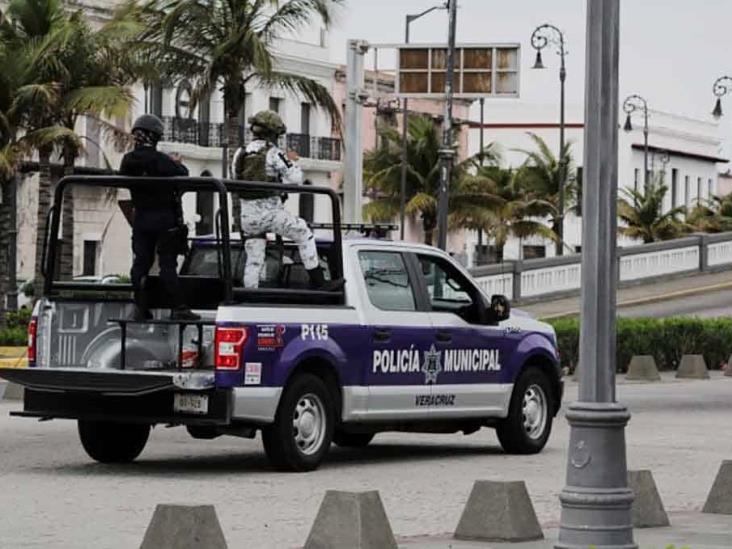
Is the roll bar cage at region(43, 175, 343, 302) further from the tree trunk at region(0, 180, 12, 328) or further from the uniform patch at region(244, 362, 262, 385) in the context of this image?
the tree trunk at region(0, 180, 12, 328)

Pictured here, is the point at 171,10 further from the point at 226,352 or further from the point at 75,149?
the point at 226,352

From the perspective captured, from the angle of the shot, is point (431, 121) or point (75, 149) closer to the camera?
point (75, 149)

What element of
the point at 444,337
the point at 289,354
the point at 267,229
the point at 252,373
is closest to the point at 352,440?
the point at 444,337

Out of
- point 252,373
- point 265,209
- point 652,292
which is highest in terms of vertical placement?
point 652,292

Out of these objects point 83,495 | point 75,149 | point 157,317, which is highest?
point 75,149

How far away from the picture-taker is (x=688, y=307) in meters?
54.8

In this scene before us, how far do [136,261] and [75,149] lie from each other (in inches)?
1095

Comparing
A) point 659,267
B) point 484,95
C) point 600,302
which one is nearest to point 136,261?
point 600,302

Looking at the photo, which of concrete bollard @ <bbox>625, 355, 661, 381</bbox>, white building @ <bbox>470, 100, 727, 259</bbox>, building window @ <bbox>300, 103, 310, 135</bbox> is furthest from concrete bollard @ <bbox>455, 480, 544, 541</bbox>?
white building @ <bbox>470, 100, 727, 259</bbox>

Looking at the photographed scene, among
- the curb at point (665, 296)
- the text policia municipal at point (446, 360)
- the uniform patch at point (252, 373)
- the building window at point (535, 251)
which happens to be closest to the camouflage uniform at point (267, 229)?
the text policia municipal at point (446, 360)

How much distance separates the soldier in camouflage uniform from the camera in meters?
17.8

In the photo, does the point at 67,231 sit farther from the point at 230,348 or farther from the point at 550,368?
the point at 230,348

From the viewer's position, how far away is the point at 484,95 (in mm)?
54031

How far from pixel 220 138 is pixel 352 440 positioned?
55.5m
